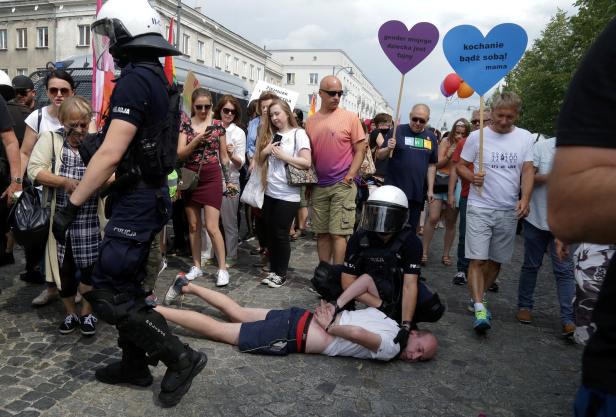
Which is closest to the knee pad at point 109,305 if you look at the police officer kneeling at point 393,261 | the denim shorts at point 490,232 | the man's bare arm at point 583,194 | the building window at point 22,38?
the police officer kneeling at point 393,261

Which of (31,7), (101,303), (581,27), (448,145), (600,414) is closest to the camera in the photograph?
(600,414)

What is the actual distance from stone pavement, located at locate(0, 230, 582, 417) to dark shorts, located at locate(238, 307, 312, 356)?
6 cm

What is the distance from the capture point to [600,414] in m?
0.98

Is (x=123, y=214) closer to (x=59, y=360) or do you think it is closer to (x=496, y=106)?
(x=59, y=360)

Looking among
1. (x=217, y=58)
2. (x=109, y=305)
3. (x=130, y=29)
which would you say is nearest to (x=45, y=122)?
(x=130, y=29)

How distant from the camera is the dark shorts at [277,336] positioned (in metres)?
3.30

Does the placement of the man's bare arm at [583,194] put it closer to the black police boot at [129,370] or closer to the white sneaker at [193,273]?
the black police boot at [129,370]

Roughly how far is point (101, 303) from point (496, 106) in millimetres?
3546

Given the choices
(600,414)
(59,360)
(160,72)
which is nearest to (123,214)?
(160,72)

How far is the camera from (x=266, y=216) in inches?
200

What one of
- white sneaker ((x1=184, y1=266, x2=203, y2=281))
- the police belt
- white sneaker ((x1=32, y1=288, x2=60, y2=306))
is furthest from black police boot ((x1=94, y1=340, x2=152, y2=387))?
white sneaker ((x1=184, y1=266, x2=203, y2=281))

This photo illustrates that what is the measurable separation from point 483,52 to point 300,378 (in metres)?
3.53

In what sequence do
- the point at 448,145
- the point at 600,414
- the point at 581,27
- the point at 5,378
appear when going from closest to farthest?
the point at 600,414, the point at 5,378, the point at 448,145, the point at 581,27

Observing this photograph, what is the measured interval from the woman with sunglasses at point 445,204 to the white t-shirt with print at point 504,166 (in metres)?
1.87
